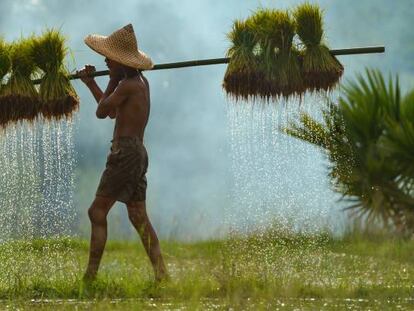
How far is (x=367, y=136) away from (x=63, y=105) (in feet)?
26.3

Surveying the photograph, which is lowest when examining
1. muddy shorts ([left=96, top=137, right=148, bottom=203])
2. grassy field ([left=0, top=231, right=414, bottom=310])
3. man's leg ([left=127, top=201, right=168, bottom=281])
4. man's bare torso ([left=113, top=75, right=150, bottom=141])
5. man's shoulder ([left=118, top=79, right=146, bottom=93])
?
grassy field ([left=0, top=231, right=414, bottom=310])

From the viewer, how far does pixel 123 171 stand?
6473 millimetres

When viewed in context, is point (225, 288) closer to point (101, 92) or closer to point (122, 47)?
point (101, 92)

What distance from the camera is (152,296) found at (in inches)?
242

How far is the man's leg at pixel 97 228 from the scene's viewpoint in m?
6.48

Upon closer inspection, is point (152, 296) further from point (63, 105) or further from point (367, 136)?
point (367, 136)

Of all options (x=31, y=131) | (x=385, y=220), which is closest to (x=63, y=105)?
(x=31, y=131)

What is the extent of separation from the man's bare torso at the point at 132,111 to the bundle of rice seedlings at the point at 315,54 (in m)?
2.00

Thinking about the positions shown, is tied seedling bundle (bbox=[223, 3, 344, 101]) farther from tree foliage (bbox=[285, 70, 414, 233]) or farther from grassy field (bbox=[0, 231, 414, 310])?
tree foliage (bbox=[285, 70, 414, 233])

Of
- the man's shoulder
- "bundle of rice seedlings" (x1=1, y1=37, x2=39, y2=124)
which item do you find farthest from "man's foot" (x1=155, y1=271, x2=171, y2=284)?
"bundle of rice seedlings" (x1=1, y1=37, x2=39, y2=124)

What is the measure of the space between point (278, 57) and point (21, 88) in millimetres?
2515

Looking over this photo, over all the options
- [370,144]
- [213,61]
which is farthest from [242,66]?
[370,144]

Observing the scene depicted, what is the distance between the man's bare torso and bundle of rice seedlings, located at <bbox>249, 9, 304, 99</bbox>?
1.78m

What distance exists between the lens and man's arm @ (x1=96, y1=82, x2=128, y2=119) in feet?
21.1
